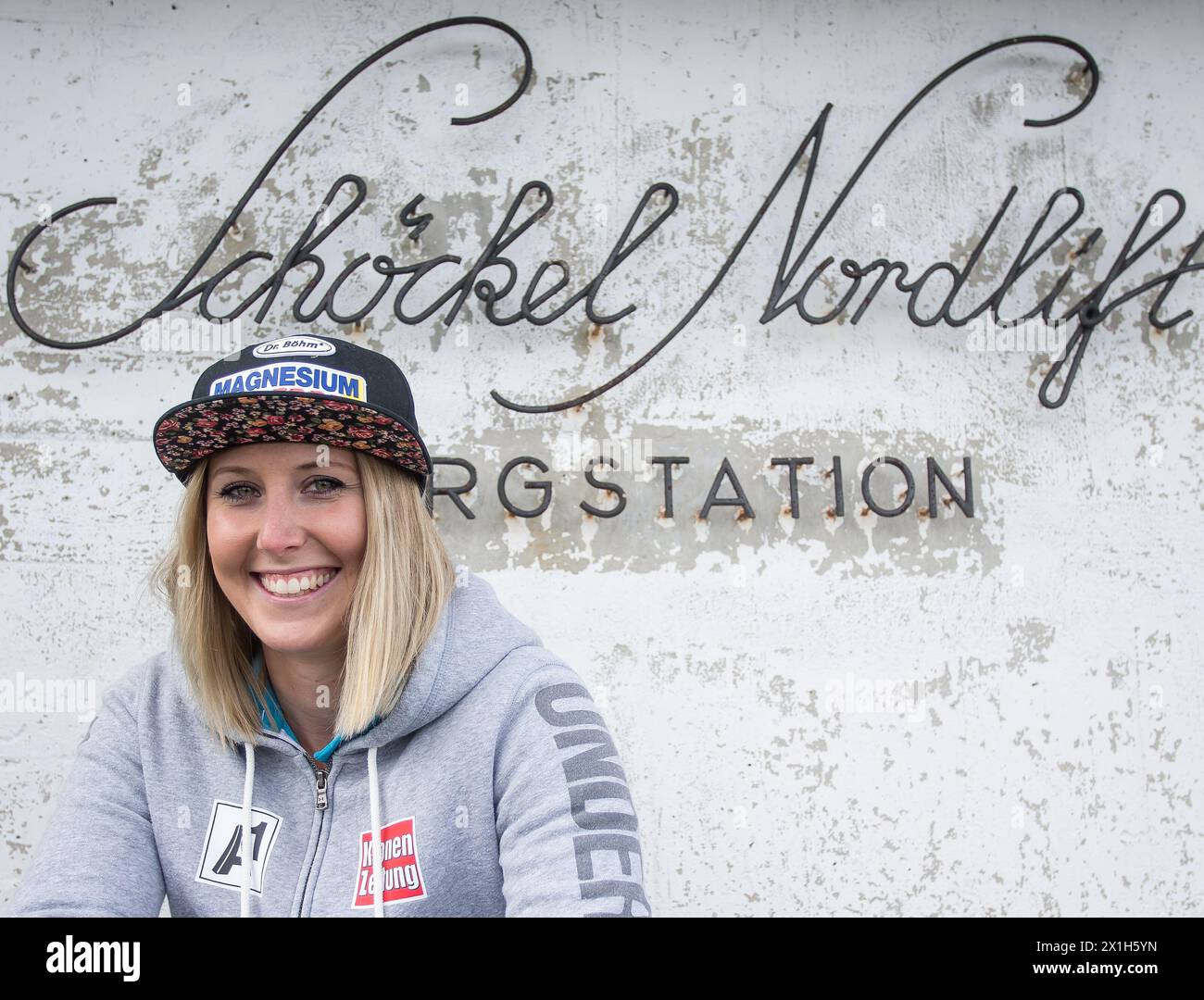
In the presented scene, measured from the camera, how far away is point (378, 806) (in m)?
1.52

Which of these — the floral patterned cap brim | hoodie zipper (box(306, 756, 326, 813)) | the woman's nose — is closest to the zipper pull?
hoodie zipper (box(306, 756, 326, 813))

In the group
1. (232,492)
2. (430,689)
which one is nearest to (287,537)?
(232,492)

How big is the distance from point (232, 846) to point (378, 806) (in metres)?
0.23

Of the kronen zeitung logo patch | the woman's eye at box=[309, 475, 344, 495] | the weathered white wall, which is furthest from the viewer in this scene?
the weathered white wall

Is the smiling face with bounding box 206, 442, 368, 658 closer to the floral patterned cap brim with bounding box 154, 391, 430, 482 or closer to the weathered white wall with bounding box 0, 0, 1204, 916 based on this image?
the floral patterned cap brim with bounding box 154, 391, 430, 482

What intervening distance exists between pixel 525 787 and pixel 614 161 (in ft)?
7.20

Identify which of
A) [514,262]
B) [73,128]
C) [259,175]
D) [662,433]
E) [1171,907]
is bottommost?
[1171,907]

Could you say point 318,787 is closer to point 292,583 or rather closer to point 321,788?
point 321,788

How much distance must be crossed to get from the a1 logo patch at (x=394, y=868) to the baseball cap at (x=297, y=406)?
1.74 ft

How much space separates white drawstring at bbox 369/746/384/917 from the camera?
146cm

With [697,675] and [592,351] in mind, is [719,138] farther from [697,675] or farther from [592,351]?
[697,675]

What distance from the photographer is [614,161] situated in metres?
3.13
